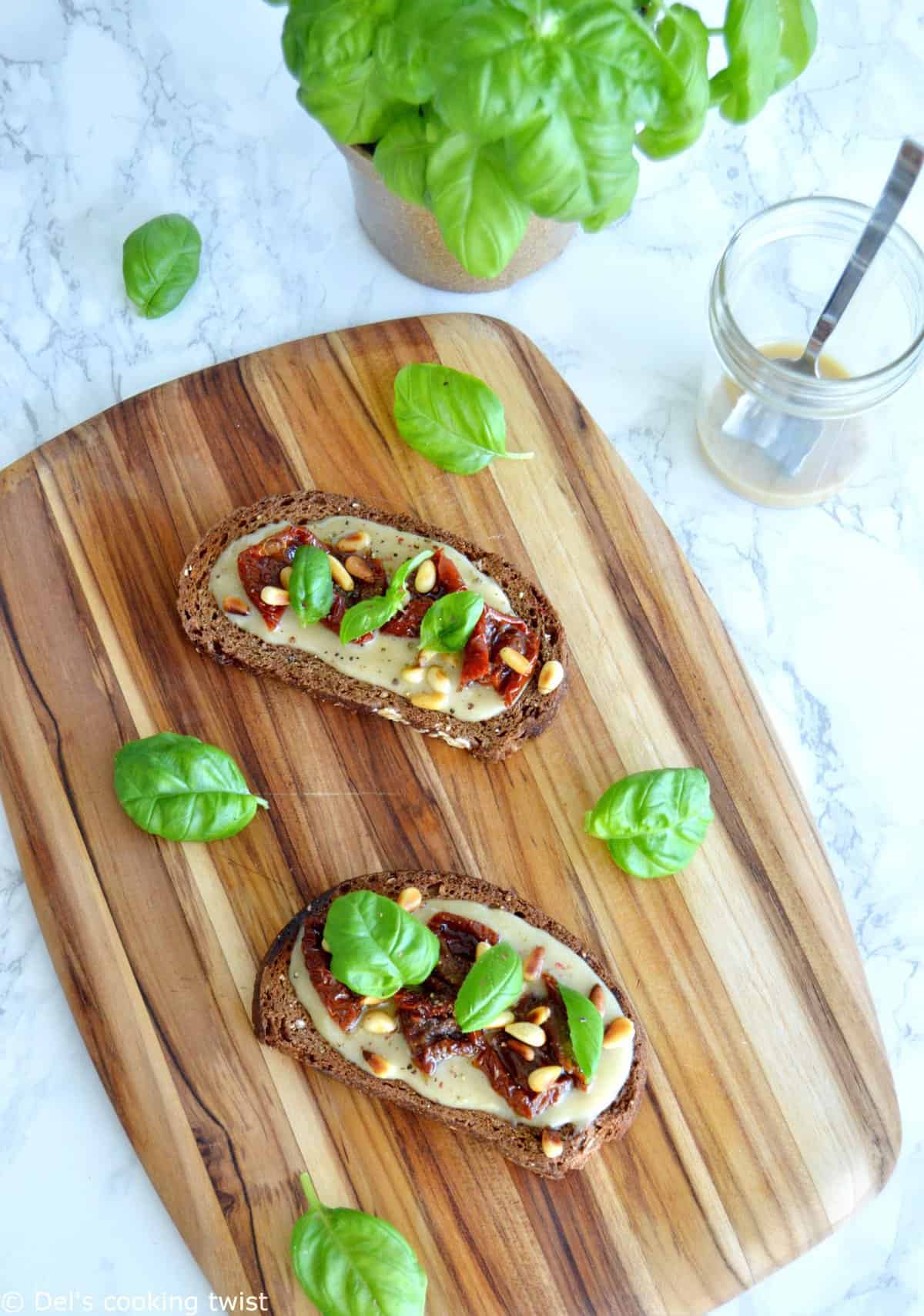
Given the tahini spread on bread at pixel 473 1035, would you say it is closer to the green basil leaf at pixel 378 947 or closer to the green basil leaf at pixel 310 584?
the green basil leaf at pixel 378 947

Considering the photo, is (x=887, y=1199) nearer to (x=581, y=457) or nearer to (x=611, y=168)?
(x=581, y=457)

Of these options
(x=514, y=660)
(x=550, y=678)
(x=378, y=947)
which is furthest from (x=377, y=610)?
(x=378, y=947)

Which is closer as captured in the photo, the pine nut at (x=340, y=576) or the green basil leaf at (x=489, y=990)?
the green basil leaf at (x=489, y=990)

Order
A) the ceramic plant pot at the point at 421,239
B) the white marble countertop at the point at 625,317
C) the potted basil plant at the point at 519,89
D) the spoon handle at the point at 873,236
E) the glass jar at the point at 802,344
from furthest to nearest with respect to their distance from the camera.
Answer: the white marble countertop at the point at 625,317, the ceramic plant pot at the point at 421,239, the glass jar at the point at 802,344, the spoon handle at the point at 873,236, the potted basil plant at the point at 519,89

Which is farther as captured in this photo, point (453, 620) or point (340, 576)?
point (340, 576)

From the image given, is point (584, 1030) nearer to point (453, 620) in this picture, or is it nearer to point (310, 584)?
point (453, 620)

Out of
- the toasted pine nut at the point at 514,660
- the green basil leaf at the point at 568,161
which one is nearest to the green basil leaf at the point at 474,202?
the green basil leaf at the point at 568,161

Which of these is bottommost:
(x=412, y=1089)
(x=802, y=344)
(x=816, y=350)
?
(x=412, y=1089)
